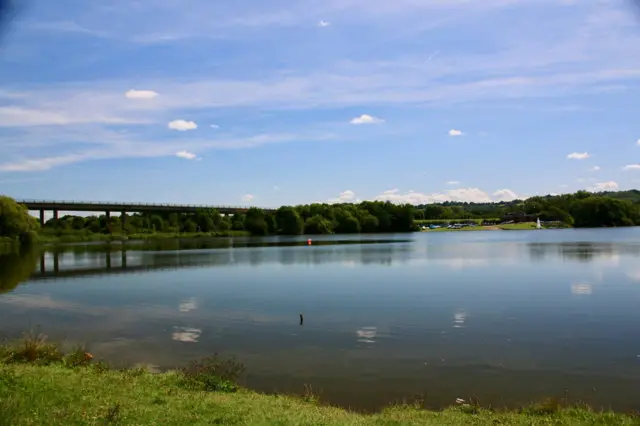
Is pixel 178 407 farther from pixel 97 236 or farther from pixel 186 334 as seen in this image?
pixel 97 236

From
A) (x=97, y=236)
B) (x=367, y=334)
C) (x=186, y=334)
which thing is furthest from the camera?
(x=97, y=236)

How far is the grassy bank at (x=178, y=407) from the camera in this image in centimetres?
1177

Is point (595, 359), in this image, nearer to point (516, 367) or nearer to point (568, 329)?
point (516, 367)

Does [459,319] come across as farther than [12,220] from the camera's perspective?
No

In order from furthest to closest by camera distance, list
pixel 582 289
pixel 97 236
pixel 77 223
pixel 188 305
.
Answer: pixel 77 223, pixel 97 236, pixel 582 289, pixel 188 305

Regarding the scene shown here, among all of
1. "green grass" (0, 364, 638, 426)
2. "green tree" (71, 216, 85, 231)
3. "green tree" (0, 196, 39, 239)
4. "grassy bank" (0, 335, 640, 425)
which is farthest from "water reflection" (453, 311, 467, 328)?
"green tree" (71, 216, 85, 231)

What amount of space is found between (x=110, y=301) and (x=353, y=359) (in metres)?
24.3

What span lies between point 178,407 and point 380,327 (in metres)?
15.4

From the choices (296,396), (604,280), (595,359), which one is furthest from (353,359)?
(604,280)

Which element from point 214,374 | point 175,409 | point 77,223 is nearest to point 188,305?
point 214,374

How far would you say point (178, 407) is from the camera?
1317cm

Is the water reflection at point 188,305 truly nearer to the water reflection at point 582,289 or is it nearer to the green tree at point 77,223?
the water reflection at point 582,289

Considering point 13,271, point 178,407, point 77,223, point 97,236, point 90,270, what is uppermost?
point 77,223

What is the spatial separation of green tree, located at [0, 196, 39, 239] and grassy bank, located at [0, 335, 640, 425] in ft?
371
